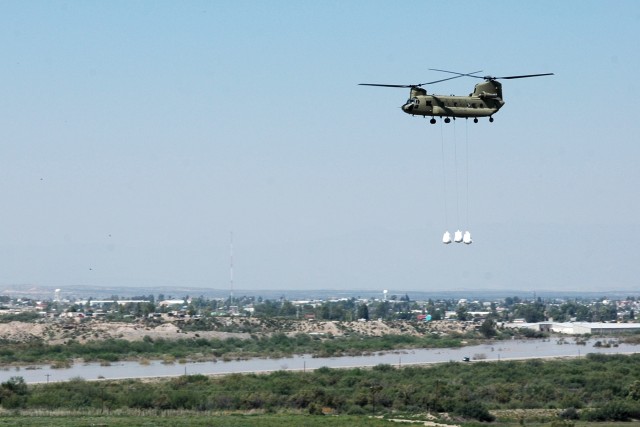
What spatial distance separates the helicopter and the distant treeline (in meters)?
19.7

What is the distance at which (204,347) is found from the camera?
419 ft

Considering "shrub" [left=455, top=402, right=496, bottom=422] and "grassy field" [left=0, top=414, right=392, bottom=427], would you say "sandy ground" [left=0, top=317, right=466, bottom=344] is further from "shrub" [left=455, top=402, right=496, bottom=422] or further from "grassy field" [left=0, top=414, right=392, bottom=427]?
"shrub" [left=455, top=402, right=496, bottom=422]

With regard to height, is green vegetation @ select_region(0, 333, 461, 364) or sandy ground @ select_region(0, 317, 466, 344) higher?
sandy ground @ select_region(0, 317, 466, 344)

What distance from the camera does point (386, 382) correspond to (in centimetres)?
8056

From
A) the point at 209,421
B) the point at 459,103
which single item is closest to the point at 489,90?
the point at 459,103

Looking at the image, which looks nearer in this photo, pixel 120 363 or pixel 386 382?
pixel 386 382

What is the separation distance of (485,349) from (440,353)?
9614 mm

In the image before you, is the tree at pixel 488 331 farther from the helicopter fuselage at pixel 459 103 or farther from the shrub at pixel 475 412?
the helicopter fuselage at pixel 459 103

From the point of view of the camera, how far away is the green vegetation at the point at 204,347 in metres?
115

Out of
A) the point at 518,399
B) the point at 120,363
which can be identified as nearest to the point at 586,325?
the point at 120,363

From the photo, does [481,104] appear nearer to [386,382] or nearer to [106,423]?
[106,423]

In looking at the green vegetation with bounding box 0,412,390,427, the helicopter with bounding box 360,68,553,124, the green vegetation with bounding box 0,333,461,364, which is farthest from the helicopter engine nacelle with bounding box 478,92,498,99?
the green vegetation with bounding box 0,333,461,364

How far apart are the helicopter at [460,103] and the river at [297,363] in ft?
146

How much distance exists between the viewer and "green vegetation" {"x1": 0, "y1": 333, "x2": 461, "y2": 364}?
376 ft
